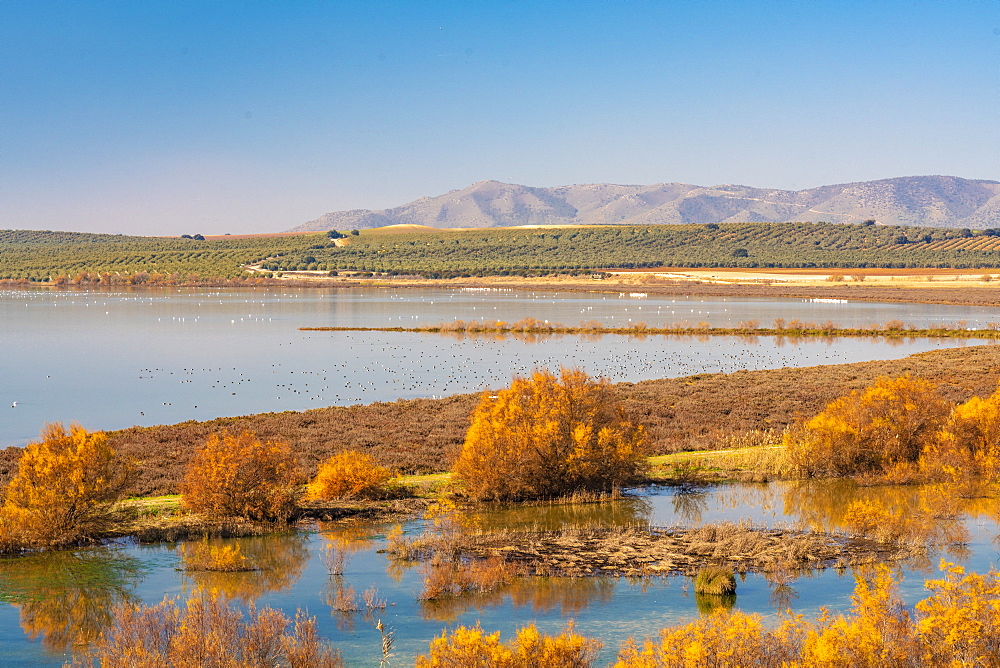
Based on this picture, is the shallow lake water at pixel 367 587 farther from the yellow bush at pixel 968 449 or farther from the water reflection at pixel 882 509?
the yellow bush at pixel 968 449

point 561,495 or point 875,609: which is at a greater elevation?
point 875,609

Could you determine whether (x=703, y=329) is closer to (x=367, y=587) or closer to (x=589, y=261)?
(x=367, y=587)

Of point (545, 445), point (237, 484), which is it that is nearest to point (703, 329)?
point (545, 445)

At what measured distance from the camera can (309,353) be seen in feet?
177

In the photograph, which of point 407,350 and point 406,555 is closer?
point 406,555

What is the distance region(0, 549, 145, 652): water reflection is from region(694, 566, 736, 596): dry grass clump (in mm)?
7945

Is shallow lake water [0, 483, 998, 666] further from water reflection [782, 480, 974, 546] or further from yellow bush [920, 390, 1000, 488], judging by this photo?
yellow bush [920, 390, 1000, 488]

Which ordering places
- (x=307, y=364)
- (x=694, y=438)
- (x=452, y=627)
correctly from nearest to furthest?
(x=452, y=627) < (x=694, y=438) < (x=307, y=364)

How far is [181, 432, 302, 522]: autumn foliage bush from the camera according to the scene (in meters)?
17.8

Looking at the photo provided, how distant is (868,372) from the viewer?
3906cm

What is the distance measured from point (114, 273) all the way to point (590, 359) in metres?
141

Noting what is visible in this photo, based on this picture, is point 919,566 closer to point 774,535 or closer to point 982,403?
point 774,535

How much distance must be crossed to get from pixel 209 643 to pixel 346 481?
1035cm

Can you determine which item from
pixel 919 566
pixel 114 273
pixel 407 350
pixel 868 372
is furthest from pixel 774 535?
pixel 114 273
